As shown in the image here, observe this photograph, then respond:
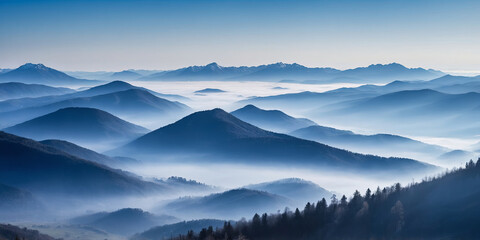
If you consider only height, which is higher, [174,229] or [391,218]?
[391,218]

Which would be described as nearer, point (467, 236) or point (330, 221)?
point (467, 236)

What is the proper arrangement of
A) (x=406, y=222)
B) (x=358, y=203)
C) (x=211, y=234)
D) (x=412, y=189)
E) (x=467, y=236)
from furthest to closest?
(x=412, y=189) → (x=358, y=203) → (x=211, y=234) → (x=406, y=222) → (x=467, y=236)

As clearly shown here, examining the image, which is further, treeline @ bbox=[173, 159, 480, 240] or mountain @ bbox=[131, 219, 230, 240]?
mountain @ bbox=[131, 219, 230, 240]

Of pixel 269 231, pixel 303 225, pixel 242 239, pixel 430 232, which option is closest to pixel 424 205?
pixel 430 232

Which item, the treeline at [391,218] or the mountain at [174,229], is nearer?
the treeline at [391,218]

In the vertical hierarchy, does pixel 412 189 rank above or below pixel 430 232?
above

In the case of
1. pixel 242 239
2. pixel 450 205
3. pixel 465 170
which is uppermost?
pixel 465 170

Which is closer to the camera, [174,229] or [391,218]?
[391,218]

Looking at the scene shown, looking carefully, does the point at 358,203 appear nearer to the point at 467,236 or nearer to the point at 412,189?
the point at 412,189
